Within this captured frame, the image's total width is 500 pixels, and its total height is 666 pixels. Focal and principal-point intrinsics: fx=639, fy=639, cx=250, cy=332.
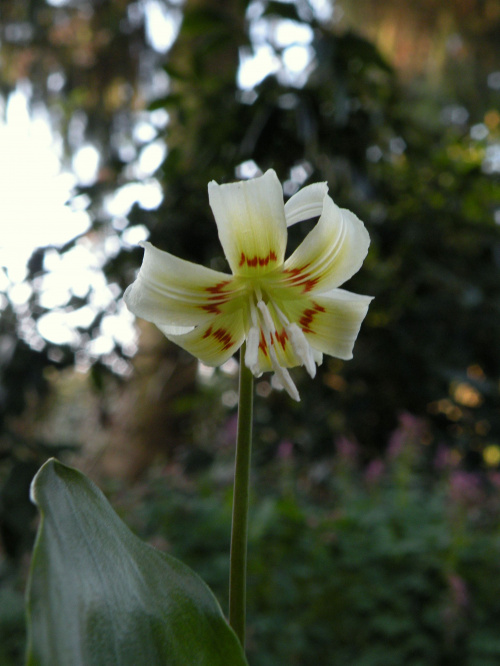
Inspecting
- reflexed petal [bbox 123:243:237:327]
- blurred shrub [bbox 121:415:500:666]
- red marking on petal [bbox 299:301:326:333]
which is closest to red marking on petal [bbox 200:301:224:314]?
reflexed petal [bbox 123:243:237:327]

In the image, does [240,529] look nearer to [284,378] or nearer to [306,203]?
[284,378]

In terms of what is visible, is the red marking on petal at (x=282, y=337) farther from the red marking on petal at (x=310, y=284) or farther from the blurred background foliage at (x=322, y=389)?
the blurred background foliage at (x=322, y=389)

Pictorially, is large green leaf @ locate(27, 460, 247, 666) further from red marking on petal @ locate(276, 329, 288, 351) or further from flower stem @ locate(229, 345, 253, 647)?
red marking on petal @ locate(276, 329, 288, 351)

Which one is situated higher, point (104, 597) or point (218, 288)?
point (218, 288)

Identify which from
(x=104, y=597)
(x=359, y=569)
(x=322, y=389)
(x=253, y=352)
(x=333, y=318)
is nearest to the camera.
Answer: (x=104, y=597)

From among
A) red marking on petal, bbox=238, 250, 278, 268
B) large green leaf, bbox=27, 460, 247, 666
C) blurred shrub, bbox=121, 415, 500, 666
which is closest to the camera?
large green leaf, bbox=27, 460, 247, 666

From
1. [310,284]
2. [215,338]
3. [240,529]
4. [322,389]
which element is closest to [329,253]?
[310,284]
